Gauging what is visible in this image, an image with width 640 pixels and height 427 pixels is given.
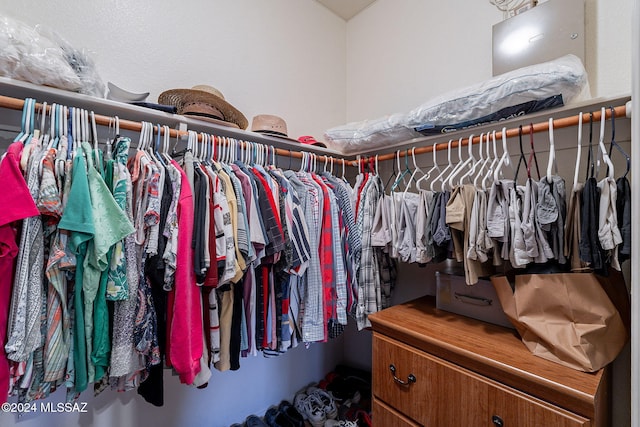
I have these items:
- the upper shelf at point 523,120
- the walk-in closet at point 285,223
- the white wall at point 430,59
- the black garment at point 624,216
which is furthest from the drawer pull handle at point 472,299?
the upper shelf at point 523,120

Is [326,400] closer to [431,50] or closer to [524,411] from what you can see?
[524,411]

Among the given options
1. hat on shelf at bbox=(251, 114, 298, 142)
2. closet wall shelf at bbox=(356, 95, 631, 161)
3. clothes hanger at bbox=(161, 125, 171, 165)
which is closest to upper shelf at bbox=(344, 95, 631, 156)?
closet wall shelf at bbox=(356, 95, 631, 161)

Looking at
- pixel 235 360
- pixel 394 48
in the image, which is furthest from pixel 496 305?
pixel 394 48

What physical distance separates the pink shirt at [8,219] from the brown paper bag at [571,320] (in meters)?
1.47

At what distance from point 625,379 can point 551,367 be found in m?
0.52

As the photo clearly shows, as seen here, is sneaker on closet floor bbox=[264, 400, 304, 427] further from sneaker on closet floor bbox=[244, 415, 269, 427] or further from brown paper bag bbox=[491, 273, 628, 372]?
brown paper bag bbox=[491, 273, 628, 372]

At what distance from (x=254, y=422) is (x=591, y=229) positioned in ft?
5.83

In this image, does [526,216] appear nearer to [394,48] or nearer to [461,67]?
[461,67]

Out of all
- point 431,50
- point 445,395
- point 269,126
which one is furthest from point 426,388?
point 431,50

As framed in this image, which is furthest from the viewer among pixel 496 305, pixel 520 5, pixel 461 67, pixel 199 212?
pixel 461 67

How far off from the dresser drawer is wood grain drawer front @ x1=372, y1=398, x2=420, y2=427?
2 cm

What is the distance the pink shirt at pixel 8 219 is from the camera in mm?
673

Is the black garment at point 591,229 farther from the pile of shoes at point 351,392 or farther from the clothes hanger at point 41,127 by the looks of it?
the clothes hanger at point 41,127

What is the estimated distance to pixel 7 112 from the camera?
0.98 metres
